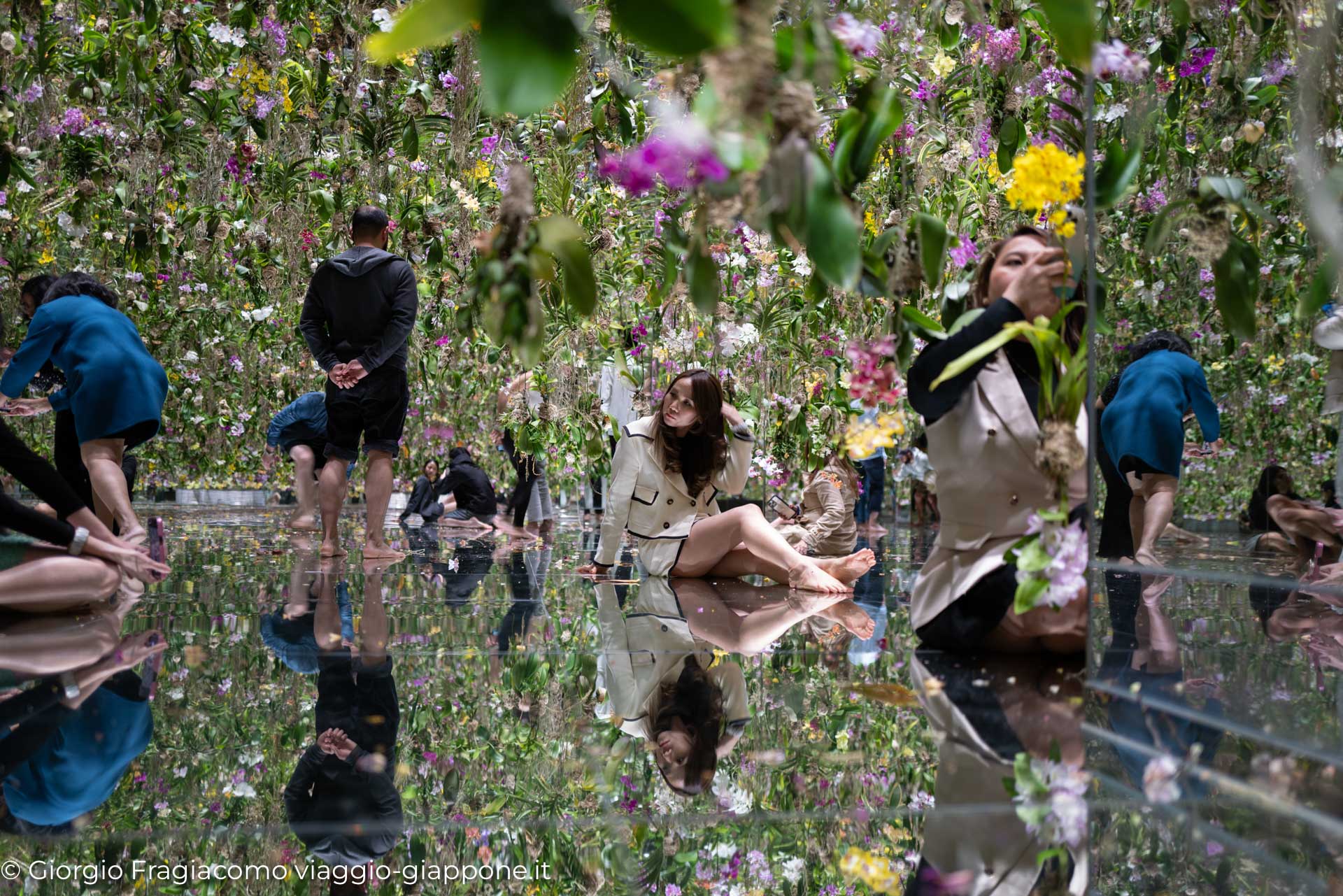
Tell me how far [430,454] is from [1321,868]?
492 inches

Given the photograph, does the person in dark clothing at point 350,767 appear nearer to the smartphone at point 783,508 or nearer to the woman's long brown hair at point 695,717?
the woman's long brown hair at point 695,717

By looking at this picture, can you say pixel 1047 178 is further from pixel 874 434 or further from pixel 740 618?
pixel 740 618

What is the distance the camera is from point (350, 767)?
1.61 metres

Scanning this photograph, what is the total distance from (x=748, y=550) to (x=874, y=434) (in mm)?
2432

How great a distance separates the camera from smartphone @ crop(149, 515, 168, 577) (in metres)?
5.16

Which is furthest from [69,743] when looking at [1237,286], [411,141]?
[411,141]

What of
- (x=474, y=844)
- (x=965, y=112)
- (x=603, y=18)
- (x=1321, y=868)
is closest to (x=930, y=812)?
(x=1321, y=868)

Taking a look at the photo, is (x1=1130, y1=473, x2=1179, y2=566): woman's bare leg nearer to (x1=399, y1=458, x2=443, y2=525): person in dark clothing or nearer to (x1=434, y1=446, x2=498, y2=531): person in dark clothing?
(x1=434, y1=446, x2=498, y2=531): person in dark clothing

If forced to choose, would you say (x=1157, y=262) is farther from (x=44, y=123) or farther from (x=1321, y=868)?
(x=44, y=123)

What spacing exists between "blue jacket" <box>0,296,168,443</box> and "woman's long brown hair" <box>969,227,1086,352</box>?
3.10 metres

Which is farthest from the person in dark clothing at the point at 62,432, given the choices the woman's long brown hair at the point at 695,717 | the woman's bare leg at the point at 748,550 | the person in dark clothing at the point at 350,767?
the woman's long brown hair at the point at 695,717

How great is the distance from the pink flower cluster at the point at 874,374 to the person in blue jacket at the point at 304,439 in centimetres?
584

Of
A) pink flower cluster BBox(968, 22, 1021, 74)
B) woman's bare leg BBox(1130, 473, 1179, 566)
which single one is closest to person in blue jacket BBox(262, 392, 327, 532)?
pink flower cluster BBox(968, 22, 1021, 74)

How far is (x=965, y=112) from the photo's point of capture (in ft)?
14.8
